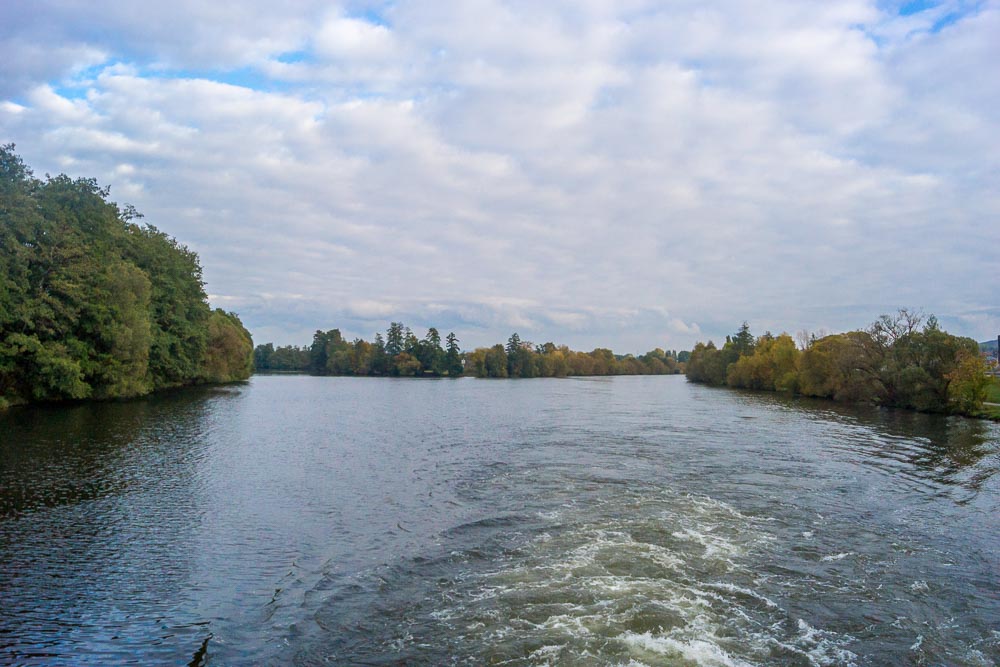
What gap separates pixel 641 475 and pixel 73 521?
17.4 meters

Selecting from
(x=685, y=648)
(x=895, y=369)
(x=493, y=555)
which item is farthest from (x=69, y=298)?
(x=895, y=369)

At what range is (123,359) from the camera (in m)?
46.5

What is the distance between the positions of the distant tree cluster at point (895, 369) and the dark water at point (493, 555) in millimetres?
21942

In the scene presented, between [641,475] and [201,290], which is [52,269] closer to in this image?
[201,290]

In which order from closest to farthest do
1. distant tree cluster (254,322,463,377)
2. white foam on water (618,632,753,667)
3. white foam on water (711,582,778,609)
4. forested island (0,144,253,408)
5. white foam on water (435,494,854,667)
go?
white foam on water (618,632,753,667), white foam on water (435,494,854,667), white foam on water (711,582,778,609), forested island (0,144,253,408), distant tree cluster (254,322,463,377)

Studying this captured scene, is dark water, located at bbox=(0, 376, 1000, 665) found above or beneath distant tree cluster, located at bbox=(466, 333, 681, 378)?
beneath

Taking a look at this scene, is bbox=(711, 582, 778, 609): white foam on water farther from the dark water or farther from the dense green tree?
the dense green tree

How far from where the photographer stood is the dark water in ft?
29.6

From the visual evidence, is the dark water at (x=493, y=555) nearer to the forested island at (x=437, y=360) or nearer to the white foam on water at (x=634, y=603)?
the white foam on water at (x=634, y=603)

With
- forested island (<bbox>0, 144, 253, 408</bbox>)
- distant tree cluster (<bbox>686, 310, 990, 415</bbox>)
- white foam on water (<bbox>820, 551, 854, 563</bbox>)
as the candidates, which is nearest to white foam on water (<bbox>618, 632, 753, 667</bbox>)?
white foam on water (<bbox>820, 551, 854, 563</bbox>)

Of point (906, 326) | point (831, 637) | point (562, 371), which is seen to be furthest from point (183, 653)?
point (562, 371)

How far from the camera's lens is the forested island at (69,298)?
1501 inches

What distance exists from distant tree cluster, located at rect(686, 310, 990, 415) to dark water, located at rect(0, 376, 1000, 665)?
72.0ft

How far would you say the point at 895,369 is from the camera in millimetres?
52656
